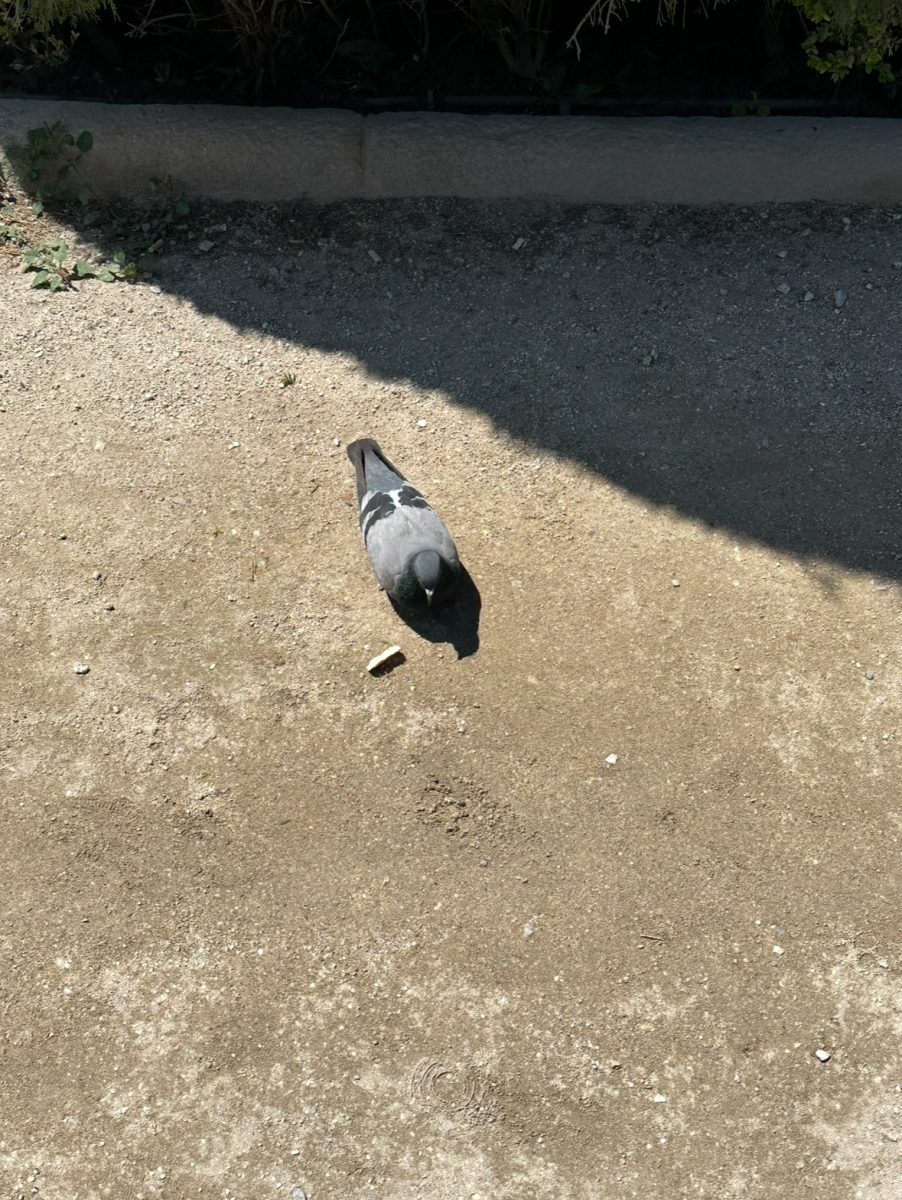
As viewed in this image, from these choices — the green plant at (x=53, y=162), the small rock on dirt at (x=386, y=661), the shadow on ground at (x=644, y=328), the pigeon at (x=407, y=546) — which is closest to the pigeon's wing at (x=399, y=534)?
the pigeon at (x=407, y=546)

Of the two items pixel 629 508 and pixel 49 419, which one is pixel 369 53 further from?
pixel 629 508

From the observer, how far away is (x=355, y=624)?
447 centimetres

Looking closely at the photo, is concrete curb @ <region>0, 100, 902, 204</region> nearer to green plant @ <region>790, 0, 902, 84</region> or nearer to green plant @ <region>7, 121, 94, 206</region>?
green plant @ <region>7, 121, 94, 206</region>

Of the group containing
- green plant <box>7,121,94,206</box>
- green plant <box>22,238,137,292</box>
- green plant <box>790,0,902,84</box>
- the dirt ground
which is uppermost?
green plant <box>790,0,902,84</box>

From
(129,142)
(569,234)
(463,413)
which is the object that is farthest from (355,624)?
(129,142)

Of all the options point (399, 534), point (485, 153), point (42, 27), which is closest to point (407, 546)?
point (399, 534)

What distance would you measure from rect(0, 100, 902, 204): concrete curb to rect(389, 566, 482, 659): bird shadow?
256 cm

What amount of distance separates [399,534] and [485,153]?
261 cm

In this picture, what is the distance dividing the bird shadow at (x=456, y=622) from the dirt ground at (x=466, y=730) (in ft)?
0.12

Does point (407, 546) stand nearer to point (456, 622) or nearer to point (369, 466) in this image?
point (456, 622)

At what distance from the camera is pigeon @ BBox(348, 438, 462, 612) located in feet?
13.9

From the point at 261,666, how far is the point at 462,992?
1.44 m

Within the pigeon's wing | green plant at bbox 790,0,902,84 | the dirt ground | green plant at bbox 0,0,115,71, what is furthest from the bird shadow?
green plant at bbox 0,0,115,71

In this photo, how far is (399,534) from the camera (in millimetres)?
4293
